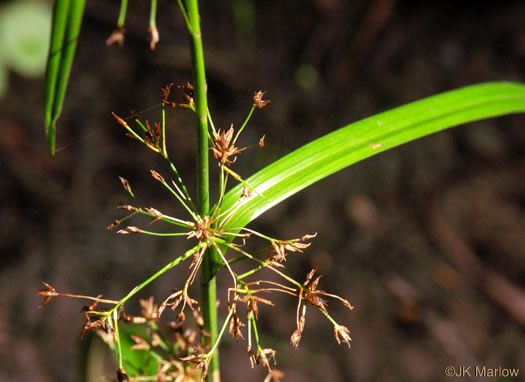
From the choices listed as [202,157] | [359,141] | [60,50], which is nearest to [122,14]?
[60,50]

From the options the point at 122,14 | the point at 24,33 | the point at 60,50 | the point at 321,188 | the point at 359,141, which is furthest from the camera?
the point at 321,188

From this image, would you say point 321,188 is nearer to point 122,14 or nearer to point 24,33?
point 24,33

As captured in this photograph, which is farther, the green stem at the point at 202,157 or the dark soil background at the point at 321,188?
the dark soil background at the point at 321,188

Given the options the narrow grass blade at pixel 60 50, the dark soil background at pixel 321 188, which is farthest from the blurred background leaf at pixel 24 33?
the narrow grass blade at pixel 60 50

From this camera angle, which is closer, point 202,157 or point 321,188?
point 202,157

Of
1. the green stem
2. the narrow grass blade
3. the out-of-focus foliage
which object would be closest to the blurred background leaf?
the out-of-focus foliage

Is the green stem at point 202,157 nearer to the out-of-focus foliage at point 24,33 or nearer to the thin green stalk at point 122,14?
the thin green stalk at point 122,14
